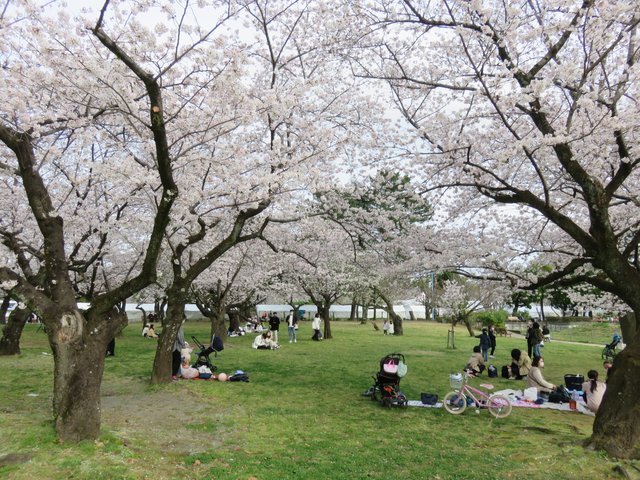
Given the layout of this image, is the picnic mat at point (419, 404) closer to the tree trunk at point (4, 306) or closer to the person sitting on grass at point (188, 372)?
the person sitting on grass at point (188, 372)

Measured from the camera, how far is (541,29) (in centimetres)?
616

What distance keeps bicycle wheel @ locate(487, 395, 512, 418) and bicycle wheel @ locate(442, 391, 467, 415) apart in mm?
465

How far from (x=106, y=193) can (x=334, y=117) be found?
6231mm

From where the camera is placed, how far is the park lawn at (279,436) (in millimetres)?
5266

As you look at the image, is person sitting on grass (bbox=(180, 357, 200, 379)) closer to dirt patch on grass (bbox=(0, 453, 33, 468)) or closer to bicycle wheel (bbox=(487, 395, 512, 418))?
dirt patch on grass (bbox=(0, 453, 33, 468))

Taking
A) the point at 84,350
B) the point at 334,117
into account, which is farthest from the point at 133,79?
the point at 334,117

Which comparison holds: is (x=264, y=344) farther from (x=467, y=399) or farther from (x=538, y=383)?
(x=538, y=383)

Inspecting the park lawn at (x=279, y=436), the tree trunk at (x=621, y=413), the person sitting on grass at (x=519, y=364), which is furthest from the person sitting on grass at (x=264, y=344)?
the tree trunk at (x=621, y=413)

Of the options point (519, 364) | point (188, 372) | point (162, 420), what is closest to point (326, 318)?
point (519, 364)

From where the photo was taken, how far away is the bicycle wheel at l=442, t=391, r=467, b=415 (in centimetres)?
851

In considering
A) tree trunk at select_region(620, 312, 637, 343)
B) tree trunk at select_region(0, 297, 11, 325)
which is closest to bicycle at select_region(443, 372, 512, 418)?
tree trunk at select_region(620, 312, 637, 343)

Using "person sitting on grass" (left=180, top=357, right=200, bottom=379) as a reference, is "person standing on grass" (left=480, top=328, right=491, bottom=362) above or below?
above

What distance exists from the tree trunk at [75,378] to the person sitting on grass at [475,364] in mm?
8959

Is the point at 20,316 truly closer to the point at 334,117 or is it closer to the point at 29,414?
the point at 29,414
